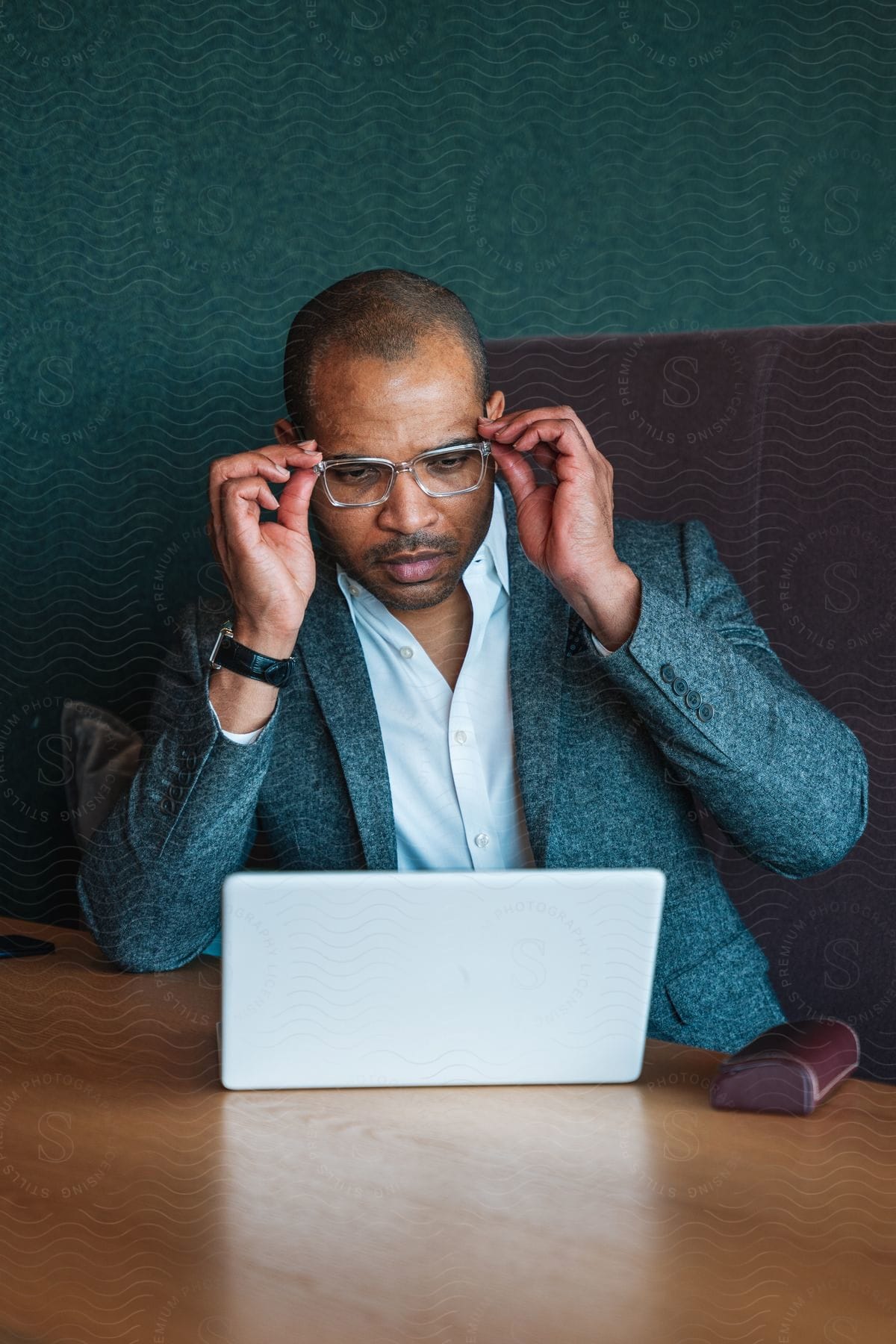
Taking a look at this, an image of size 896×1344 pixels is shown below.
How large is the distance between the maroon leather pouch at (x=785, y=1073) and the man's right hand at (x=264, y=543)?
0.54 m

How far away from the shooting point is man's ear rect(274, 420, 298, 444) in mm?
1323

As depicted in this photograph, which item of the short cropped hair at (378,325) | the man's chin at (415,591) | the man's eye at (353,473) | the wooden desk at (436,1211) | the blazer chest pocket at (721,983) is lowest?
the blazer chest pocket at (721,983)

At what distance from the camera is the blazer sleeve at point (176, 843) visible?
3.67 ft

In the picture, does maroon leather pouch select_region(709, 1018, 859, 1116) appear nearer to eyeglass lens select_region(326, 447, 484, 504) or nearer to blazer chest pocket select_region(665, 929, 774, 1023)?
blazer chest pocket select_region(665, 929, 774, 1023)

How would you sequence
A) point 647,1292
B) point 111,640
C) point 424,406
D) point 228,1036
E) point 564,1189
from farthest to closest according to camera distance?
point 111,640, point 424,406, point 228,1036, point 564,1189, point 647,1292

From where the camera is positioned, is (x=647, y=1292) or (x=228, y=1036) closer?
(x=647, y=1292)

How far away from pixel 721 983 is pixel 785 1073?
401mm

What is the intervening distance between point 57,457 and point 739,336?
0.92 meters

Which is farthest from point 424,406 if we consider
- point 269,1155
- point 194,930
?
point 269,1155

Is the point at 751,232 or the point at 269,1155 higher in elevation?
the point at 751,232

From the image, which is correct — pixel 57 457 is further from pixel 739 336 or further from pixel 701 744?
pixel 701 744

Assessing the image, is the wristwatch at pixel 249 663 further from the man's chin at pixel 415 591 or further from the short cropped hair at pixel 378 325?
the short cropped hair at pixel 378 325

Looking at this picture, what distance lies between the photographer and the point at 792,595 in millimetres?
1435

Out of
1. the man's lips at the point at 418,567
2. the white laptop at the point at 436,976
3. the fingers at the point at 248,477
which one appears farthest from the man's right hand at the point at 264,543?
the white laptop at the point at 436,976
